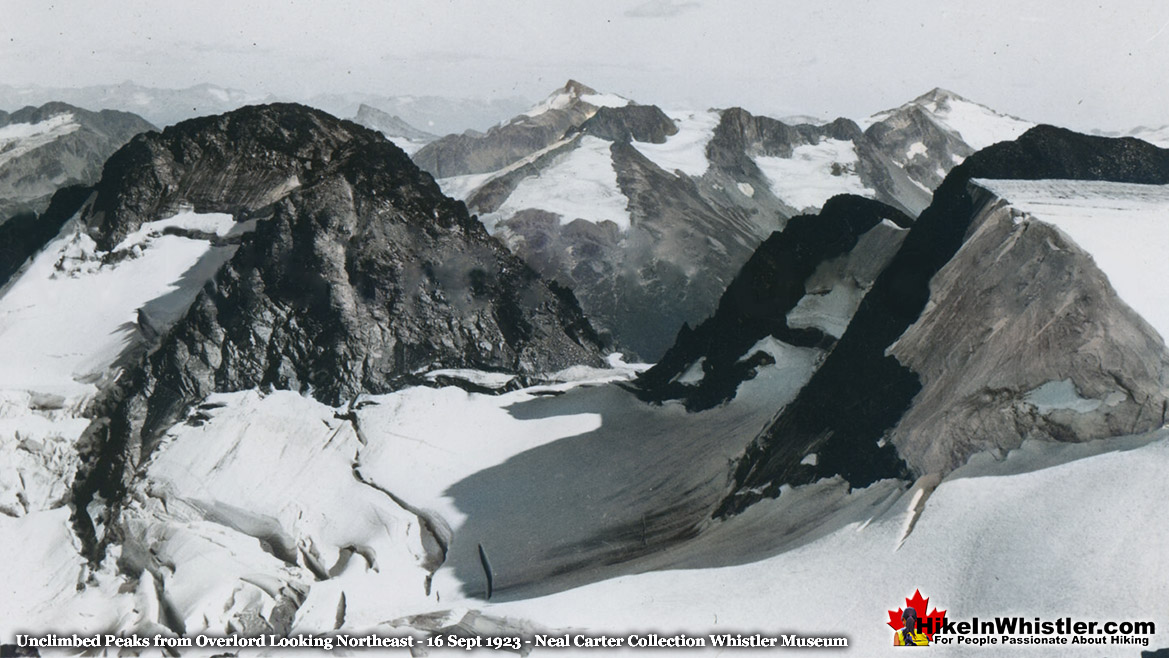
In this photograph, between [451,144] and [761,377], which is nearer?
[761,377]

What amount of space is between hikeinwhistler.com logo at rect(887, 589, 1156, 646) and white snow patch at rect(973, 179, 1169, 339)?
1080cm

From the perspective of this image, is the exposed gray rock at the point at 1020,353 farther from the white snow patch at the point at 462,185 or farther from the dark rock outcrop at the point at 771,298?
the white snow patch at the point at 462,185

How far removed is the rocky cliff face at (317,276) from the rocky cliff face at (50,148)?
154 ft

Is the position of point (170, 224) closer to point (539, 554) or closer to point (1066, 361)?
point (539, 554)

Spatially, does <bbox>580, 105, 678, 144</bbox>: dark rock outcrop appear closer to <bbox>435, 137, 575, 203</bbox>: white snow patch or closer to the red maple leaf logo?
<bbox>435, 137, 575, 203</bbox>: white snow patch

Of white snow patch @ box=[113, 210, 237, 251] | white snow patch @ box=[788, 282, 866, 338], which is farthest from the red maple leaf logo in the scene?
white snow patch @ box=[113, 210, 237, 251]

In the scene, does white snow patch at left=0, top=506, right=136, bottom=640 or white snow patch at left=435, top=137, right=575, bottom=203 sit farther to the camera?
white snow patch at left=435, top=137, right=575, bottom=203

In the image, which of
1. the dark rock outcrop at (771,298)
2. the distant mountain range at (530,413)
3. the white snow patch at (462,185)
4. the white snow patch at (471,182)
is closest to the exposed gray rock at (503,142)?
the white snow patch at (462,185)

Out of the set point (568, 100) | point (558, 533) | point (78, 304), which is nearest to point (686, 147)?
point (568, 100)

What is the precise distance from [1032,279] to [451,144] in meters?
120

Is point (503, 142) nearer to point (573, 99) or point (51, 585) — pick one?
point (573, 99)

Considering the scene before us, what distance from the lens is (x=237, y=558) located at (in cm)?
3303

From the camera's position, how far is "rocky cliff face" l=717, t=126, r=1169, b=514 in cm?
2561

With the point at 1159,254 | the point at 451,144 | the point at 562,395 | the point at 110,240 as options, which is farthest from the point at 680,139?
the point at 1159,254
